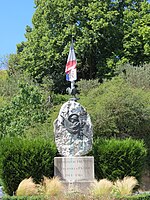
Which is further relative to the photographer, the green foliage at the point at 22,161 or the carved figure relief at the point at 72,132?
the carved figure relief at the point at 72,132

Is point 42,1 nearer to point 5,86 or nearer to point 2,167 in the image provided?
point 5,86

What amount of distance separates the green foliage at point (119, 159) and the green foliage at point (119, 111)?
5.18 m

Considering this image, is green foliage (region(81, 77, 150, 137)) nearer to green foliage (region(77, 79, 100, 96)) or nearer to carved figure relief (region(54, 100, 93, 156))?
green foliage (region(77, 79, 100, 96))

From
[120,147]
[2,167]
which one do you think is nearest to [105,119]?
[120,147]

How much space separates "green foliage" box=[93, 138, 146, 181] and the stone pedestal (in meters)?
1.22

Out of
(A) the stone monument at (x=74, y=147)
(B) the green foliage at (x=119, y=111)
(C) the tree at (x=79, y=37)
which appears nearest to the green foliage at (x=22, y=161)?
(A) the stone monument at (x=74, y=147)

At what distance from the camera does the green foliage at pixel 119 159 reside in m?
19.3

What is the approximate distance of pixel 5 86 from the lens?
36.2 m

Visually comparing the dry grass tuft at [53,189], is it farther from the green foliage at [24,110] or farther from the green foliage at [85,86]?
the green foliage at [85,86]

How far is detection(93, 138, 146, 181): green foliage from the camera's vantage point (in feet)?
63.3

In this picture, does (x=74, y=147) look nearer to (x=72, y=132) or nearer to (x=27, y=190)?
(x=72, y=132)

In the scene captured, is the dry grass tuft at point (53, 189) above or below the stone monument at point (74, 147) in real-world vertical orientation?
below

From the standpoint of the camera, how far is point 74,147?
18.8m

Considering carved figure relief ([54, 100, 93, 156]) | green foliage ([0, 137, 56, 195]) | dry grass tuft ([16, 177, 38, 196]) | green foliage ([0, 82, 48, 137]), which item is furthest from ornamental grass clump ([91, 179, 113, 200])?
green foliage ([0, 82, 48, 137])
